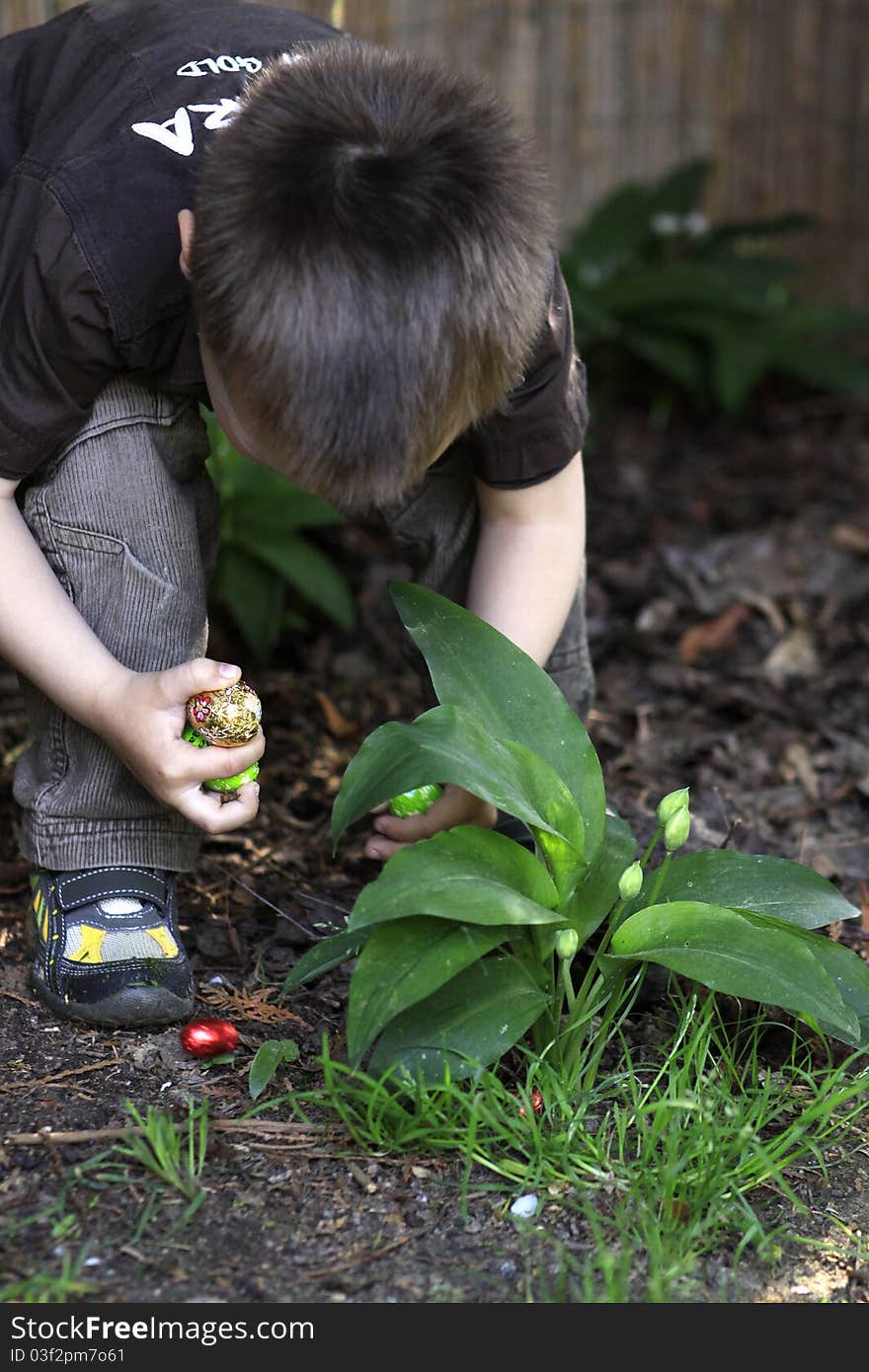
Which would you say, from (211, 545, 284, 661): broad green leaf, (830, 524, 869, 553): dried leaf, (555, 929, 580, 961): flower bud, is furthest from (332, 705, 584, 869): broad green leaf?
(830, 524, 869, 553): dried leaf

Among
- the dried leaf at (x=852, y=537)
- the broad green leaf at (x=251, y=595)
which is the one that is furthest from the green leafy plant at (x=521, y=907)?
the dried leaf at (x=852, y=537)

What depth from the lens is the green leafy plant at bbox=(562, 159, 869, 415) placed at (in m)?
4.86

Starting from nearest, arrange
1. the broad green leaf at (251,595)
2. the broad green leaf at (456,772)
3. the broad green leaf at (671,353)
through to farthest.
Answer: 1. the broad green leaf at (456,772)
2. the broad green leaf at (251,595)
3. the broad green leaf at (671,353)

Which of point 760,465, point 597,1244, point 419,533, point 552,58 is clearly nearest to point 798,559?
point 760,465

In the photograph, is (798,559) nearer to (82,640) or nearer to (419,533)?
(419,533)

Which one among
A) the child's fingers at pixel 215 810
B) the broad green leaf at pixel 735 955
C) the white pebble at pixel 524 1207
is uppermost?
the child's fingers at pixel 215 810

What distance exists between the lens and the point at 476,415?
1608 mm

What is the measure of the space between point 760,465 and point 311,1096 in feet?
10.8

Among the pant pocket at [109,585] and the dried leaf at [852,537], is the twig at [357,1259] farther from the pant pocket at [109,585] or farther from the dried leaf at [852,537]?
the dried leaf at [852,537]

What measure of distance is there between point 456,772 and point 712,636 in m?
1.94

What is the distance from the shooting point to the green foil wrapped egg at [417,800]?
6.28 feet

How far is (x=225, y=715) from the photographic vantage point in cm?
172

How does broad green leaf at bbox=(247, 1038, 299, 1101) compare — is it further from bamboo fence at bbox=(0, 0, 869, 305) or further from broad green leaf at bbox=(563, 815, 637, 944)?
bamboo fence at bbox=(0, 0, 869, 305)

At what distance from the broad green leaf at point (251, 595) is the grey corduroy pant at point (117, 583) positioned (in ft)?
3.23
